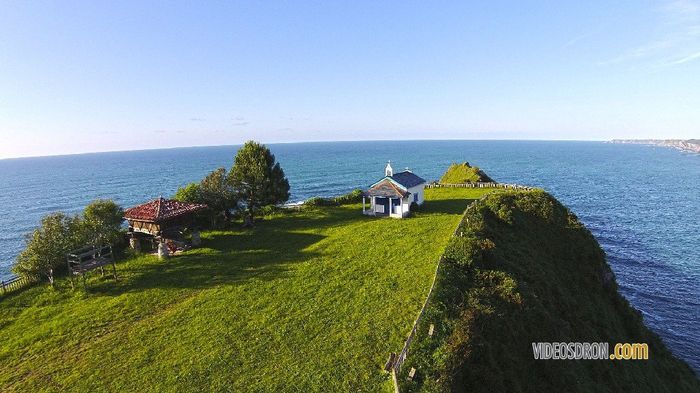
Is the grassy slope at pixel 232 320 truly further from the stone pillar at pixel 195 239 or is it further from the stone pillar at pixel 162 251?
the stone pillar at pixel 195 239

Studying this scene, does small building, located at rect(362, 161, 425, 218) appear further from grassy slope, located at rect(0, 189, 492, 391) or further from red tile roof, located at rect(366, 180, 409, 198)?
grassy slope, located at rect(0, 189, 492, 391)

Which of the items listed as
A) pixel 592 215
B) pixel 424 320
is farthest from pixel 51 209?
pixel 592 215

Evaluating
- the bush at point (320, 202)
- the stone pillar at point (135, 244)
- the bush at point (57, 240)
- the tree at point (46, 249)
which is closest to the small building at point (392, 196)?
the bush at point (320, 202)

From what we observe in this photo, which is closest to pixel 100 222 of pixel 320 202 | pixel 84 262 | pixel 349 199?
pixel 84 262

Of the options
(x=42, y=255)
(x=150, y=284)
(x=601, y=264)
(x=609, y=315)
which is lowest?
(x=609, y=315)

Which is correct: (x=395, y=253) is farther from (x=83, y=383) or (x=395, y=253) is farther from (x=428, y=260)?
(x=83, y=383)

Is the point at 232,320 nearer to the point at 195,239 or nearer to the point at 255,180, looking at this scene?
the point at 195,239
